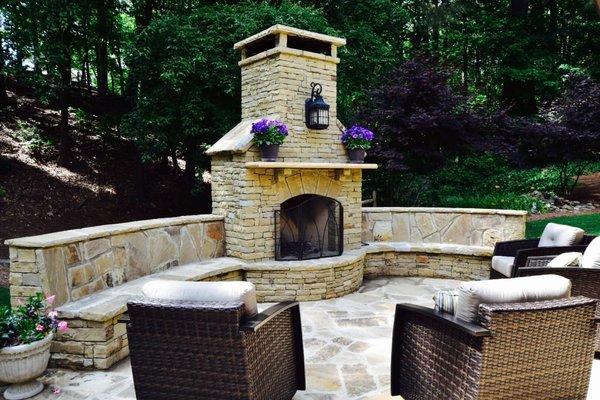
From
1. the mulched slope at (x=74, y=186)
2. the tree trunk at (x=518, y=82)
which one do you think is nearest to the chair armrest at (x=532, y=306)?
the mulched slope at (x=74, y=186)

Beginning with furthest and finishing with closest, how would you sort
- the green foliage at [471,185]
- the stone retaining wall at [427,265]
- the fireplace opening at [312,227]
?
the green foliage at [471,185]
the stone retaining wall at [427,265]
the fireplace opening at [312,227]

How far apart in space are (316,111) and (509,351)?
4.00 metres

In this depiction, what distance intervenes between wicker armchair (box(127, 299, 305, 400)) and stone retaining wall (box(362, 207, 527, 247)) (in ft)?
14.9

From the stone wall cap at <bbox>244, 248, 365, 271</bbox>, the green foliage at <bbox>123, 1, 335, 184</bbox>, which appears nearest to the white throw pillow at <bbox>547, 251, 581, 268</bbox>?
the stone wall cap at <bbox>244, 248, 365, 271</bbox>

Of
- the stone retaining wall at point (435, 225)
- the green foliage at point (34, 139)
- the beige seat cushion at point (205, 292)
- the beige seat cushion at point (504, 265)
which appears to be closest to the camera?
the beige seat cushion at point (205, 292)

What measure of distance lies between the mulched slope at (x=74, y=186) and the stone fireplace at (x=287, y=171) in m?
6.54

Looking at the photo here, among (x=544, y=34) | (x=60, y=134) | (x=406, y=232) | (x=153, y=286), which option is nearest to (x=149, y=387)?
(x=153, y=286)

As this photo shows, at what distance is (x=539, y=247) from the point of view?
4.75 m

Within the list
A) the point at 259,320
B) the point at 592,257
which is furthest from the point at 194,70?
the point at 592,257

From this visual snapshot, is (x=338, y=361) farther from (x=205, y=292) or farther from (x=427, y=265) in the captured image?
(x=427, y=265)

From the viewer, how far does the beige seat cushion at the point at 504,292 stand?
2318 mm

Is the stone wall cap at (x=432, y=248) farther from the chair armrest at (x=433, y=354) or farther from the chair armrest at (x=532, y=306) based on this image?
the chair armrest at (x=532, y=306)

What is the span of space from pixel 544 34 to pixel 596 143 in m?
7.29

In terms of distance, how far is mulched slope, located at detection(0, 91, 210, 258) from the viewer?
10453 millimetres
